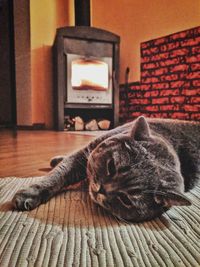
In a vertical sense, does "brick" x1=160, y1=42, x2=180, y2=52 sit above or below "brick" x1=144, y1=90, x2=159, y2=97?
above

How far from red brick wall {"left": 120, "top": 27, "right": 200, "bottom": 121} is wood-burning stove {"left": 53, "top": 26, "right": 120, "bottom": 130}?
32 centimetres

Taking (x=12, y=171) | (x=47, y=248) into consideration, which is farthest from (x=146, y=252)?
(x=12, y=171)

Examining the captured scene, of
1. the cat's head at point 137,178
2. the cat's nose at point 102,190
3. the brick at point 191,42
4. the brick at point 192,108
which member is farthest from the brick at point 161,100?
the cat's nose at point 102,190

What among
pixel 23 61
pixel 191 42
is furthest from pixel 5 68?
pixel 191 42

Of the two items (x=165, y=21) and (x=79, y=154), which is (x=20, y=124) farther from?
(x=79, y=154)

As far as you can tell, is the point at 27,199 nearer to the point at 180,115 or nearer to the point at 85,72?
the point at 180,115

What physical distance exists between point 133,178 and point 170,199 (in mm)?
88

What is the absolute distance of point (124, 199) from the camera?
0.61 metres

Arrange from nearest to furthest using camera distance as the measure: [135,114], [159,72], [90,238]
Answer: [90,238], [159,72], [135,114]

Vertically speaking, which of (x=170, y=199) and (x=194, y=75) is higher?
(x=194, y=75)

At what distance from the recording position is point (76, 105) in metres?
3.19

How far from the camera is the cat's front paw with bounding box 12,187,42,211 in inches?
26.2

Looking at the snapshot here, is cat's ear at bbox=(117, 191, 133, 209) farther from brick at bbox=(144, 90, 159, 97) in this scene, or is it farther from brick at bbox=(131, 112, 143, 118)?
brick at bbox=(131, 112, 143, 118)

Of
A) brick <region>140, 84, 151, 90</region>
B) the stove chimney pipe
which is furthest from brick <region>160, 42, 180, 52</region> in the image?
the stove chimney pipe
